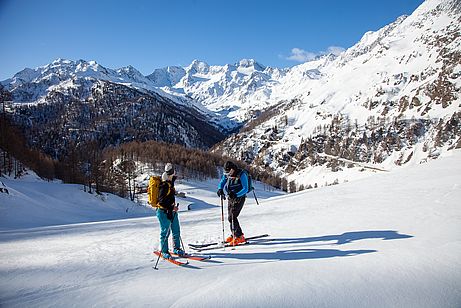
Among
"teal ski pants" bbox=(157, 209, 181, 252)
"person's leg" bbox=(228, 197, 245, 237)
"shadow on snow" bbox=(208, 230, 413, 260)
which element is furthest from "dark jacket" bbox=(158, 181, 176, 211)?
"person's leg" bbox=(228, 197, 245, 237)

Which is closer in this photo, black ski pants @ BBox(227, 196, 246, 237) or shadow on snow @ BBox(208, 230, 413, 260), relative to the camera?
shadow on snow @ BBox(208, 230, 413, 260)

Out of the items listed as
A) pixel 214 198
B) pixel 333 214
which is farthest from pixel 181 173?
pixel 333 214

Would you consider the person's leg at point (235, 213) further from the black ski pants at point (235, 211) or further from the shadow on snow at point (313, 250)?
the shadow on snow at point (313, 250)

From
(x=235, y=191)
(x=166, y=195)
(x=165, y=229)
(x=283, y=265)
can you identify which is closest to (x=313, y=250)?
(x=283, y=265)

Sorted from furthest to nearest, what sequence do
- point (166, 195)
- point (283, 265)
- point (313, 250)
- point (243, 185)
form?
point (243, 185), point (166, 195), point (313, 250), point (283, 265)

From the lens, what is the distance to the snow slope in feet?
16.9

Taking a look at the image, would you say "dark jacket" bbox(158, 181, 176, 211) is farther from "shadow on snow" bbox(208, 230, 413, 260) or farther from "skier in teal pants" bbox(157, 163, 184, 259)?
"shadow on snow" bbox(208, 230, 413, 260)

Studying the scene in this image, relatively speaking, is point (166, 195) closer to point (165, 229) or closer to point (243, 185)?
point (165, 229)

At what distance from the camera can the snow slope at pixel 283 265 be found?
5.16m

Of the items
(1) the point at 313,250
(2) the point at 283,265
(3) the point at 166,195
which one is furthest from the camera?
(3) the point at 166,195

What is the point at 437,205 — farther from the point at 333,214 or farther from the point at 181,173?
the point at 181,173

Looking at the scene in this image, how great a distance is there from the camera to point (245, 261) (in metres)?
7.73

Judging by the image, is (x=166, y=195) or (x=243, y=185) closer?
(x=166, y=195)

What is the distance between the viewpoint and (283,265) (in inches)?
272
